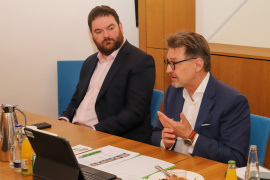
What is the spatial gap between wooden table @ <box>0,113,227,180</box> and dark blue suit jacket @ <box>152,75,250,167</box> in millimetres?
171

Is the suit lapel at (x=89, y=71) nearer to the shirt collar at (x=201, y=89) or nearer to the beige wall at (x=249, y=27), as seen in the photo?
the shirt collar at (x=201, y=89)

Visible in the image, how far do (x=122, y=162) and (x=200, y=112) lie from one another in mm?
640

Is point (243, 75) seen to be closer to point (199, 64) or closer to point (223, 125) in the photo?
point (199, 64)

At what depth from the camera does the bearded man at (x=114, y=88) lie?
133 inches

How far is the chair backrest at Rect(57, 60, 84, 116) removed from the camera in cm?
477

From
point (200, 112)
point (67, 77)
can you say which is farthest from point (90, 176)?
point (67, 77)

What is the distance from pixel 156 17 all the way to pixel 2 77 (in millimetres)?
1903

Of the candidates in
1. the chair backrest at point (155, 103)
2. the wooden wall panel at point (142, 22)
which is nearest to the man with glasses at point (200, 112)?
the chair backrest at point (155, 103)

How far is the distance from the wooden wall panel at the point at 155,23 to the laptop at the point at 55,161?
3043 mm

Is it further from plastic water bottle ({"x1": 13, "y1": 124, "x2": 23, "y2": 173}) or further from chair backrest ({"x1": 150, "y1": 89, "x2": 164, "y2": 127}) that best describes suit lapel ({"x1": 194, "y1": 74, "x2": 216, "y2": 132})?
plastic water bottle ({"x1": 13, "y1": 124, "x2": 23, "y2": 173})

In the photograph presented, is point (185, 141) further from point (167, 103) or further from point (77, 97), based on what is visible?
point (77, 97)

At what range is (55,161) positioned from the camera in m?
2.21

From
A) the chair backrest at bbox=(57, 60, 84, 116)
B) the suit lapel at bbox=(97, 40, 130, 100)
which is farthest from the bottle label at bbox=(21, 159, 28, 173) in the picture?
the chair backrest at bbox=(57, 60, 84, 116)

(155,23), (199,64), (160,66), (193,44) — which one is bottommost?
(160,66)
